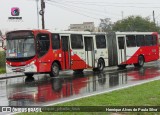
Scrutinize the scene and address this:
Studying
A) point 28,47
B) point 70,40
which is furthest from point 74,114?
point 70,40

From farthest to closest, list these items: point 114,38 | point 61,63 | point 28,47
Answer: point 114,38 < point 61,63 < point 28,47

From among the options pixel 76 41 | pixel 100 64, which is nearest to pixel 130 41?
pixel 100 64

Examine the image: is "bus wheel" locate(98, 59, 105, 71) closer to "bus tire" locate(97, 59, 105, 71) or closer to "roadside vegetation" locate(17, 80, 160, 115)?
"bus tire" locate(97, 59, 105, 71)

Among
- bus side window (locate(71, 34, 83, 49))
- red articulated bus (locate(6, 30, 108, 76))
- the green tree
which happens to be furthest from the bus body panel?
the green tree

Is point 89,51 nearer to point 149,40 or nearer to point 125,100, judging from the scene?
point 149,40

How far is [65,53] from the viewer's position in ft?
84.8

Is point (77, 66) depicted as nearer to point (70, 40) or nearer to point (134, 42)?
point (70, 40)

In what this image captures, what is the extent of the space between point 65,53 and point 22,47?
3213 mm

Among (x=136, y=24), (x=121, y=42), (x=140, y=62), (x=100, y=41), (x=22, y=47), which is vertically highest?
(x=136, y=24)

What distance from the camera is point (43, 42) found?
24156 mm

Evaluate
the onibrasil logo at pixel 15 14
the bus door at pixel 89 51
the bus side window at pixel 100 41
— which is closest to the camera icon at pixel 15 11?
the onibrasil logo at pixel 15 14

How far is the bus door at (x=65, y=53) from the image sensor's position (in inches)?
1015

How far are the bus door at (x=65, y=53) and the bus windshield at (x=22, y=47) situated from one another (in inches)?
107

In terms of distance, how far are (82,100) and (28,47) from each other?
11.6m
